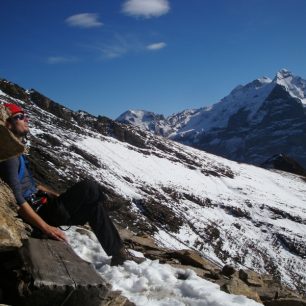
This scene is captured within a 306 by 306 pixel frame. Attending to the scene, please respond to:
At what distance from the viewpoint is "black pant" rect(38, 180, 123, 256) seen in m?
8.60

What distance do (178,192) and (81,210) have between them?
70.4 meters

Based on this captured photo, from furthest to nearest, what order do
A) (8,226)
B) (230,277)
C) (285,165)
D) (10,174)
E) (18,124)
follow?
1. (285,165)
2. (230,277)
3. (18,124)
4. (8,226)
5. (10,174)

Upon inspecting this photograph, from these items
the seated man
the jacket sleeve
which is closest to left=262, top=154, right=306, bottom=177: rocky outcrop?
the seated man

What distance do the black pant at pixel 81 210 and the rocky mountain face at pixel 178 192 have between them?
3718 cm

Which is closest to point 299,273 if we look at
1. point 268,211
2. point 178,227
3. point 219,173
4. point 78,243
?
point 178,227

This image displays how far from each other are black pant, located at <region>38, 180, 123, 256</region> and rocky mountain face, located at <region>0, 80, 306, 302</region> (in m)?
37.2

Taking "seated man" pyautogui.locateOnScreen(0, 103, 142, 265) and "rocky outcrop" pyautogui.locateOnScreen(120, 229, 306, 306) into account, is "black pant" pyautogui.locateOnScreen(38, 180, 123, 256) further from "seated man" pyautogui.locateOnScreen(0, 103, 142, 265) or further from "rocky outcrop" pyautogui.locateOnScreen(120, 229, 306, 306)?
"rocky outcrop" pyautogui.locateOnScreen(120, 229, 306, 306)

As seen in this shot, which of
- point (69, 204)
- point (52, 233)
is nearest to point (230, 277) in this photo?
point (69, 204)

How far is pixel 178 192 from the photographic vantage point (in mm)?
78625

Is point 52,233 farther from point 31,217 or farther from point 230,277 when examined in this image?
point 230,277

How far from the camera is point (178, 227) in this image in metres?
60.9

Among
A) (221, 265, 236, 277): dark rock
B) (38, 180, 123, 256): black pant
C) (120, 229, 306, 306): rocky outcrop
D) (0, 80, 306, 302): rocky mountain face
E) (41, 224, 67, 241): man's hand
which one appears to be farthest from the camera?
(0, 80, 306, 302): rocky mountain face

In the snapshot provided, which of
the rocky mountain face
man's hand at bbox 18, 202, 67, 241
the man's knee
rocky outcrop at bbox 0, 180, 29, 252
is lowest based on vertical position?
the rocky mountain face

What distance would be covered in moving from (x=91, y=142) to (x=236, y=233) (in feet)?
103
